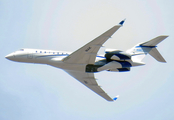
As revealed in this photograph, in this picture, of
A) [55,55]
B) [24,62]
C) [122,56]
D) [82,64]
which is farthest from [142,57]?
[24,62]

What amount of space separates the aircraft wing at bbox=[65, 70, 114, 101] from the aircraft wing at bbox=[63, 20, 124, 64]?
11.8ft

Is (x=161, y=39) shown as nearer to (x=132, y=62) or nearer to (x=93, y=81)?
(x=132, y=62)

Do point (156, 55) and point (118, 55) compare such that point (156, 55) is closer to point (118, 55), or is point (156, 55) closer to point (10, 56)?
point (118, 55)

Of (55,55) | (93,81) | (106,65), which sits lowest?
(93,81)

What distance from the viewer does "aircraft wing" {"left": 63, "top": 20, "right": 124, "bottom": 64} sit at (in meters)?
20.2

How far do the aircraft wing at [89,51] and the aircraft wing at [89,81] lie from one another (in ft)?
11.8

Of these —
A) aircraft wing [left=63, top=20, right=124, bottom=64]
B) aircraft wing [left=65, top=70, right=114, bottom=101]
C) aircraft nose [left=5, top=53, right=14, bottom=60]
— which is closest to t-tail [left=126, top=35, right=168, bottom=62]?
aircraft wing [left=63, top=20, right=124, bottom=64]

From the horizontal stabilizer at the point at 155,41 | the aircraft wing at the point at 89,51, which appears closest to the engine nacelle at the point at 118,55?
the aircraft wing at the point at 89,51

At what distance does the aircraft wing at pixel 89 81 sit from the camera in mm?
28602

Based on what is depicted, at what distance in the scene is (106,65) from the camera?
25.2 metres

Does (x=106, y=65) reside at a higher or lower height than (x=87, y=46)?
lower

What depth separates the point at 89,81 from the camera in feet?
96.5

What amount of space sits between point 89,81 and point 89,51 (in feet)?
23.3

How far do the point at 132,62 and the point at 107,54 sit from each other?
9.29ft
